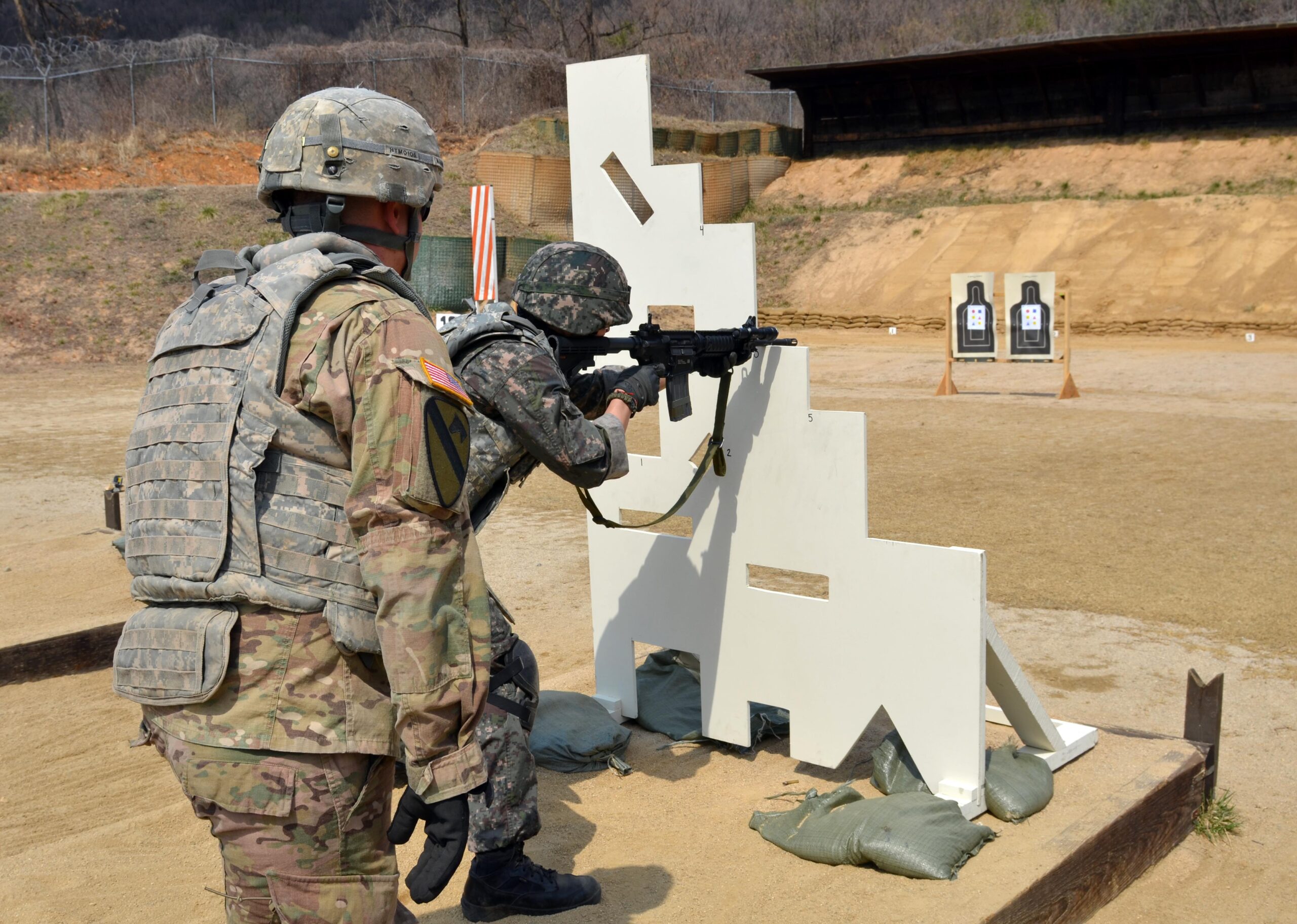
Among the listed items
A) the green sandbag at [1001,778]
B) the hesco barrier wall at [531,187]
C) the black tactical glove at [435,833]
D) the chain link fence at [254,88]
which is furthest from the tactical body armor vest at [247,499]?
the chain link fence at [254,88]

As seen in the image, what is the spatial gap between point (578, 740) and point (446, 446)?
2.31 meters

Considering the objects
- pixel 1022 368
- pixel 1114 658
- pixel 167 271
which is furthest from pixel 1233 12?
pixel 1114 658

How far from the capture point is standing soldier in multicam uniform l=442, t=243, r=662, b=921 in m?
2.96

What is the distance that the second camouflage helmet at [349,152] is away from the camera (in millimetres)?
2014

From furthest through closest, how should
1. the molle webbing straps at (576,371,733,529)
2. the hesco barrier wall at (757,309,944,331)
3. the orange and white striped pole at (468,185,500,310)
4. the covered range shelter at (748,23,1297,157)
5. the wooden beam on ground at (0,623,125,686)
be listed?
the covered range shelter at (748,23,1297,157)
the hesco barrier wall at (757,309,944,331)
the orange and white striped pole at (468,185,500,310)
the wooden beam on ground at (0,623,125,686)
the molle webbing straps at (576,371,733,529)

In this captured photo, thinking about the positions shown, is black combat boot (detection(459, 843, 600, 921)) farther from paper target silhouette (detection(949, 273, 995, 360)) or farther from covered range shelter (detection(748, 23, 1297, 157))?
covered range shelter (detection(748, 23, 1297, 157))

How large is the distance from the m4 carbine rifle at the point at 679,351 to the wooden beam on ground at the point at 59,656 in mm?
2702

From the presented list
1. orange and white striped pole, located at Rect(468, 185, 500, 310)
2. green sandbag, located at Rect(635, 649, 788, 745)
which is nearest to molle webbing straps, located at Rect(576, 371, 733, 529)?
green sandbag, located at Rect(635, 649, 788, 745)

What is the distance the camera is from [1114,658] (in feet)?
16.9

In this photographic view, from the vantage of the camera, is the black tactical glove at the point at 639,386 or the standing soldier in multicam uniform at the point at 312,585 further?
the black tactical glove at the point at 639,386

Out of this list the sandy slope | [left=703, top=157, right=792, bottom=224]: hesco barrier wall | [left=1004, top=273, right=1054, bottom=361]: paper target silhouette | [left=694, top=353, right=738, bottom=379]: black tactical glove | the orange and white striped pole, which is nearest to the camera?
[left=694, top=353, right=738, bottom=379]: black tactical glove

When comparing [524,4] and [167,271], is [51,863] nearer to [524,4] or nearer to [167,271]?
[167,271]

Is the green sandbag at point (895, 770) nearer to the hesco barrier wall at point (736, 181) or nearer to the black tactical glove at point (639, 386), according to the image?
the black tactical glove at point (639, 386)

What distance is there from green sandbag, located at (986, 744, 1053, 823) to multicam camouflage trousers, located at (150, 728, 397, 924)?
198 centimetres
